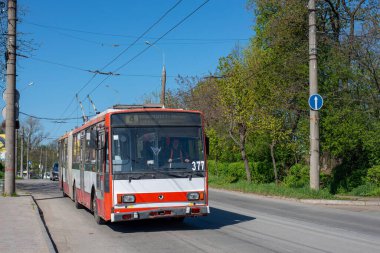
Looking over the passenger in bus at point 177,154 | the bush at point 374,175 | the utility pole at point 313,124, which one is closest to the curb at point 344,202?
the utility pole at point 313,124

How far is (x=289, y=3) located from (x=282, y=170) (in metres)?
10.7

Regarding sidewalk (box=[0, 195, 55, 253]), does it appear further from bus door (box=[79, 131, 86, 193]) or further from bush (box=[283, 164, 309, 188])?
bush (box=[283, 164, 309, 188])

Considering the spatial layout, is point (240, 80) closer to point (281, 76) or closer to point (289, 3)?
point (281, 76)

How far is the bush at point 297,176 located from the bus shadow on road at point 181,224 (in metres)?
14.8

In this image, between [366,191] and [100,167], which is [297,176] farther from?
[100,167]

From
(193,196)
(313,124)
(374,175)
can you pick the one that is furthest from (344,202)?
(193,196)

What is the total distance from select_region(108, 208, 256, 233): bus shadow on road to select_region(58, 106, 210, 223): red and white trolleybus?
2.94 feet

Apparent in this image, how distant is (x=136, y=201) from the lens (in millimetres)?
11227

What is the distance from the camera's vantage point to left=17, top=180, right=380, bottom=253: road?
31.7ft

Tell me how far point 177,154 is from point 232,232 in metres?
2.17

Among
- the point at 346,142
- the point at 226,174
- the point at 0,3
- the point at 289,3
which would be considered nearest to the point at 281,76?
the point at 289,3

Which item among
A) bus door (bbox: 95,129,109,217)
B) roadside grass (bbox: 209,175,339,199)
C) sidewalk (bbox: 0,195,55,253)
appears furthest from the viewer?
roadside grass (bbox: 209,175,339,199)

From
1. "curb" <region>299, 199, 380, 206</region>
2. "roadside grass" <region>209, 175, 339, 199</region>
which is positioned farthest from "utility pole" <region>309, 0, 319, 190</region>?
"curb" <region>299, 199, 380, 206</region>

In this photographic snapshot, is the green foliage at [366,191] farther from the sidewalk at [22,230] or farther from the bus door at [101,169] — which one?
the sidewalk at [22,230]
